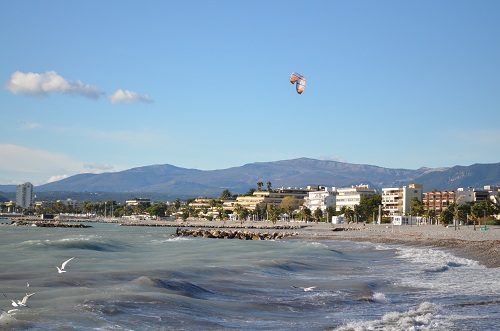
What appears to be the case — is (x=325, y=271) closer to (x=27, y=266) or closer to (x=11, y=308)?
(x=27, y=266)

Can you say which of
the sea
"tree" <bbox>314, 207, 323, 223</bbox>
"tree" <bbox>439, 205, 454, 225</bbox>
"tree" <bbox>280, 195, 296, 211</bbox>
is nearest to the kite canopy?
the sea

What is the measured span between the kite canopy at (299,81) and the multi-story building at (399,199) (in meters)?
88.2

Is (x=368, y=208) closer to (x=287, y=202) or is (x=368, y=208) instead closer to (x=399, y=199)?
(x=399, y=199)

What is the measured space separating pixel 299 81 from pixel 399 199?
92.8 meters

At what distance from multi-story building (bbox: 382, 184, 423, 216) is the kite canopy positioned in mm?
88237

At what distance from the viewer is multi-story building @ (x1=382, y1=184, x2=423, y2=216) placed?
465 ft

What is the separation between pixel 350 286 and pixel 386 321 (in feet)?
27.8

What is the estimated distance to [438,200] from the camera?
13700 centimetres

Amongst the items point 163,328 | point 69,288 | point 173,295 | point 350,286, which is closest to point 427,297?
point 350,286

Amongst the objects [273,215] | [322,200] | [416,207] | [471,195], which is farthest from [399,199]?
[322,200]

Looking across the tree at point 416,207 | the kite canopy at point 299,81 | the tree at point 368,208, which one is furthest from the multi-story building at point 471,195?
the kite canopy at point 299,81

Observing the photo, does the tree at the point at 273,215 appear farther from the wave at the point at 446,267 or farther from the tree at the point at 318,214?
the wave at the point at 446,267

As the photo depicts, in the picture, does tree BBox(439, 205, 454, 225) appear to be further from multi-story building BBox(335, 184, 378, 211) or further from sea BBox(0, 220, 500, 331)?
sea BBox(0, 220, 500, 331)

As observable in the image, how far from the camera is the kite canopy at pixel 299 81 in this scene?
53.6 metres
